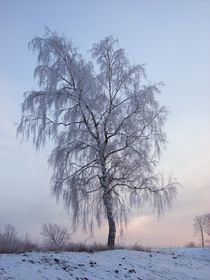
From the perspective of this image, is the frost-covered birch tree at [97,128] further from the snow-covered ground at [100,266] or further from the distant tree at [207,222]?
the distant tree at [207,222]

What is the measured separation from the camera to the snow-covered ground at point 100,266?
14602 millimetres

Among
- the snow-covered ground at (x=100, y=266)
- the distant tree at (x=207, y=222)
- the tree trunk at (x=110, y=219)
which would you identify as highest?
the distant tree at (x=207, y=222)

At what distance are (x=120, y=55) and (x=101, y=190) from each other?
8165mm

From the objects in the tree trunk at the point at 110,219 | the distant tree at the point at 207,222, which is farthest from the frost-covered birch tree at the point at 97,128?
the distant tree at the point at 207,222

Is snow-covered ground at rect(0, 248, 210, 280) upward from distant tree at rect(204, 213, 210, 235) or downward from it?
downward

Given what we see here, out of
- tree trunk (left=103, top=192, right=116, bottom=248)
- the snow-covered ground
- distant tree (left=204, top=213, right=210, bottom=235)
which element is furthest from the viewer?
distant tree (left=204, top=213, right=210, bottom=235)

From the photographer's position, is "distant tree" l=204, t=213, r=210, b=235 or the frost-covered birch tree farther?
"distant tree" l=204, t=213, r=210, b=235

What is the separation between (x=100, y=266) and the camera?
663 inches

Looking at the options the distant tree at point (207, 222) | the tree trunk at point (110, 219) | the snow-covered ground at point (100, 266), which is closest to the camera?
the snow-covered ground at point (100, 266)

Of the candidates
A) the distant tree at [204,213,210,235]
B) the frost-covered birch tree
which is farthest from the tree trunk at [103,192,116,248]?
the distant tree at [204,213,210,235]

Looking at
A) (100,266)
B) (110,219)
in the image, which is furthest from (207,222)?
(100,266)

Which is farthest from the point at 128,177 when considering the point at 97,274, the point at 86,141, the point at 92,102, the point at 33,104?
the point at 97,274

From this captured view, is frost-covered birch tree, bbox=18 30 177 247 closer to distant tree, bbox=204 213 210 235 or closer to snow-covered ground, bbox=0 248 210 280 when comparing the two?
snow-covered ground, bbox=0 248 210 280

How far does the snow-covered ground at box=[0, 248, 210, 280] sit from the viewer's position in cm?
1460
